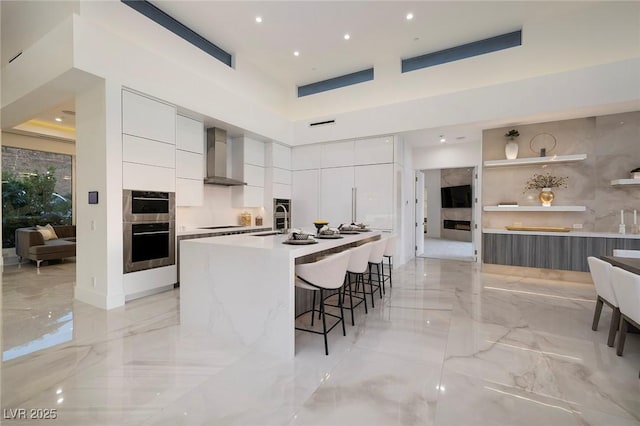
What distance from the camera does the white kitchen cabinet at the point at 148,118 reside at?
12.1 ft

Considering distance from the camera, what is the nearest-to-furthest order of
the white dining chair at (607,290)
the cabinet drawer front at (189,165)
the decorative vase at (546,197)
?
the white dining chair at (607,290), the cabinet drawer front at (189,165), the decorative vase at (546,197)

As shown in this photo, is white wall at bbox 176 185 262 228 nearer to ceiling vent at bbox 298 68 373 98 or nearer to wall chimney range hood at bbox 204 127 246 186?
wall chimney range hood at bbox 204 127 246 186

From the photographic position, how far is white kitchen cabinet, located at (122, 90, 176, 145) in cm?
368

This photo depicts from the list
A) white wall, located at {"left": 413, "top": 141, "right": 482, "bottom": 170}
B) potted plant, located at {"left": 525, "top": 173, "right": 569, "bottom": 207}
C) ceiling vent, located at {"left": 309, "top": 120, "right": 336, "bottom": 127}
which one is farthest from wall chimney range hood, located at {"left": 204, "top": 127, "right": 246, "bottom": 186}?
potted plant, located at {"left": 525, "top": 173, "right": 569, "bottom": 207}

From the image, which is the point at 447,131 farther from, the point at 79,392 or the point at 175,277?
the point at 79,392

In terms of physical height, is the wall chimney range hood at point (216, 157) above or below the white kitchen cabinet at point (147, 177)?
above

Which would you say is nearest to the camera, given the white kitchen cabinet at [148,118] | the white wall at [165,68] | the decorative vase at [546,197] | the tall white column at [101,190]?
the white wall at [165,68]

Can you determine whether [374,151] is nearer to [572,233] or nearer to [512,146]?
[512,146]

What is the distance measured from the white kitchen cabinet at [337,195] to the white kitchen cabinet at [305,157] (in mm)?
313

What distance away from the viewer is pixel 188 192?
4785 millimetres

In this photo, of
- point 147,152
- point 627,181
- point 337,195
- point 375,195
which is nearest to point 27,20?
point 147,152

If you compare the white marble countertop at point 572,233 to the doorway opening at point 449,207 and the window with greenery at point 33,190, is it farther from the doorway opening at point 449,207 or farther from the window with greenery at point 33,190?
the window with greenery at point 33,190

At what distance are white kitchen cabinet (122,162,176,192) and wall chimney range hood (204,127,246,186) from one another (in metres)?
1.13

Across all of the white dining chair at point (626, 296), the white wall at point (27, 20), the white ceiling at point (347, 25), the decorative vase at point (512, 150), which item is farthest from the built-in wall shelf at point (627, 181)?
the white wall at point (27, 20)
